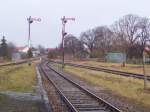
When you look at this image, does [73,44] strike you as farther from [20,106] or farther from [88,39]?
[20,106]

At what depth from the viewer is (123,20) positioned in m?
142

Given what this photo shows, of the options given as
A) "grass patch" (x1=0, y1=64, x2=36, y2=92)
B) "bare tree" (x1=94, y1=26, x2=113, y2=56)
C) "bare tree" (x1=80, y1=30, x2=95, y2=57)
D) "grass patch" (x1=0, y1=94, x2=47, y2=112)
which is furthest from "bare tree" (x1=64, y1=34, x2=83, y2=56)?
"grass patch" (x1=0, y1=94, x2=47, y2=112)

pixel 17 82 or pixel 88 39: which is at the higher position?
pixel 88 39

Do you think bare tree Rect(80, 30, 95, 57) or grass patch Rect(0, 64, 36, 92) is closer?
grass patch Rect(0, 64, 36, 92)

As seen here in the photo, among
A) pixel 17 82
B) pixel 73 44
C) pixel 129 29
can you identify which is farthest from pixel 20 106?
pixel 73 44

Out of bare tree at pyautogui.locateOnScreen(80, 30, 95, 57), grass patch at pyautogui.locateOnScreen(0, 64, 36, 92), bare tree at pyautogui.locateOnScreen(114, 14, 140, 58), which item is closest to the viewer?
grass patch at pyautogui.locateOnScreen(0, 64, 36, 92)

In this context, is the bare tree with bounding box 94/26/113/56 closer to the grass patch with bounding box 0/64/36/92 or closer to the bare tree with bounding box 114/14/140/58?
the bare tree with bounding box 114/14/140/58

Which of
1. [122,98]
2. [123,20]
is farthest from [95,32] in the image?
[122,98]

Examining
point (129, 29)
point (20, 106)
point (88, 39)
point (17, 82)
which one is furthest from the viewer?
point (88, 39)

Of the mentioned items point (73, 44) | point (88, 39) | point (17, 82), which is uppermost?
point (88, 39)

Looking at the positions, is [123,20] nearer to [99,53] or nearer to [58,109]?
[99,53]

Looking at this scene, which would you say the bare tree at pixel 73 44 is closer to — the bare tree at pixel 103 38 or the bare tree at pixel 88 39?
the bare tree at pixel 88 39

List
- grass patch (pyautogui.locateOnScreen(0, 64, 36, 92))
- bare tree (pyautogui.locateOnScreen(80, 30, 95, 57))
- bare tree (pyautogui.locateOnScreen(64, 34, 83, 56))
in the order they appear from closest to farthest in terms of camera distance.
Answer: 1. grass patch (pyautogui.locateOnScreen(0, 64, 36, 92))
2. bare tree (pyautogui.locateOnScreen(80, 30, 95, 57))
3. bare tree (pyautogui.locateOnScreen(64, 34, 83, 56))

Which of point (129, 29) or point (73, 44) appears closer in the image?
point (129, 29)
